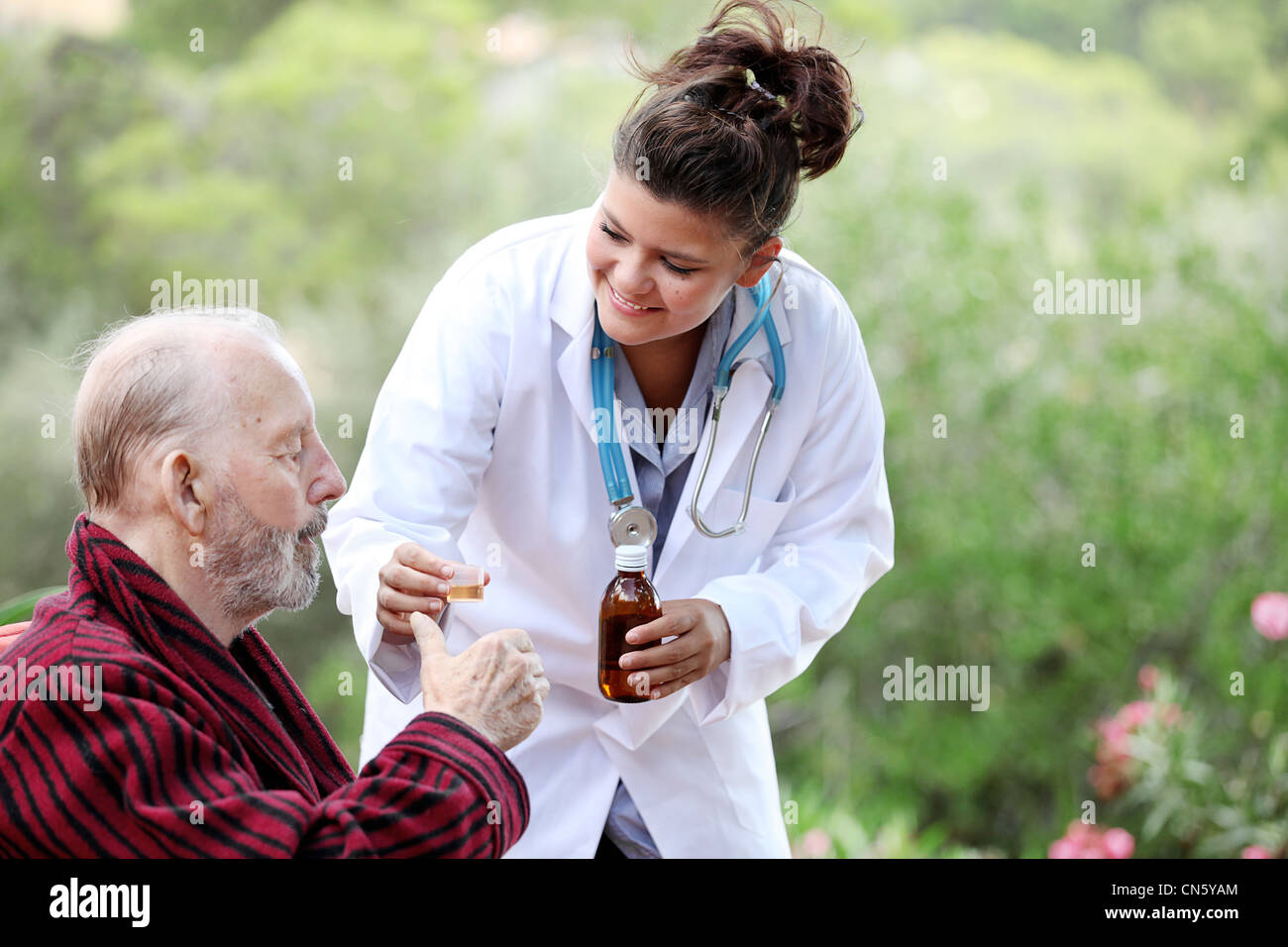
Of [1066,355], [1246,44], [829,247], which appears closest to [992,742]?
[1066,355]

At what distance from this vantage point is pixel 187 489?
1601mm

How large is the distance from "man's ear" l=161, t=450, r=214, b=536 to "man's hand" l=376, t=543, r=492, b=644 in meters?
0.24

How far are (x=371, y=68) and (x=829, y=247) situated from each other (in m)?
2.07

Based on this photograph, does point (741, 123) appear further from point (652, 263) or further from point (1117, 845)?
point (1117, 845)

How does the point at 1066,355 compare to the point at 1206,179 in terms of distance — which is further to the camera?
the point at 1206,179

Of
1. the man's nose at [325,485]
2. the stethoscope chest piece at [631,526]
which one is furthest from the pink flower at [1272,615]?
the man's nose at [325,485]

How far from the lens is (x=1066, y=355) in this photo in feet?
14.7

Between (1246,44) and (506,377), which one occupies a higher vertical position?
(1246,44)

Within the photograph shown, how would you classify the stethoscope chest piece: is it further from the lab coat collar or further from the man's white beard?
the man's white beard

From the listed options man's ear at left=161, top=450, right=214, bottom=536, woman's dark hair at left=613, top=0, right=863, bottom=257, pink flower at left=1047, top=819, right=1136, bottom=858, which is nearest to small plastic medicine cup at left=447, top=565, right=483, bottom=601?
man's ear at left=161, top=450, right=214, bottom=536

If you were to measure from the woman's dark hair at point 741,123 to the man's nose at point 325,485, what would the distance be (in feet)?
1.89
